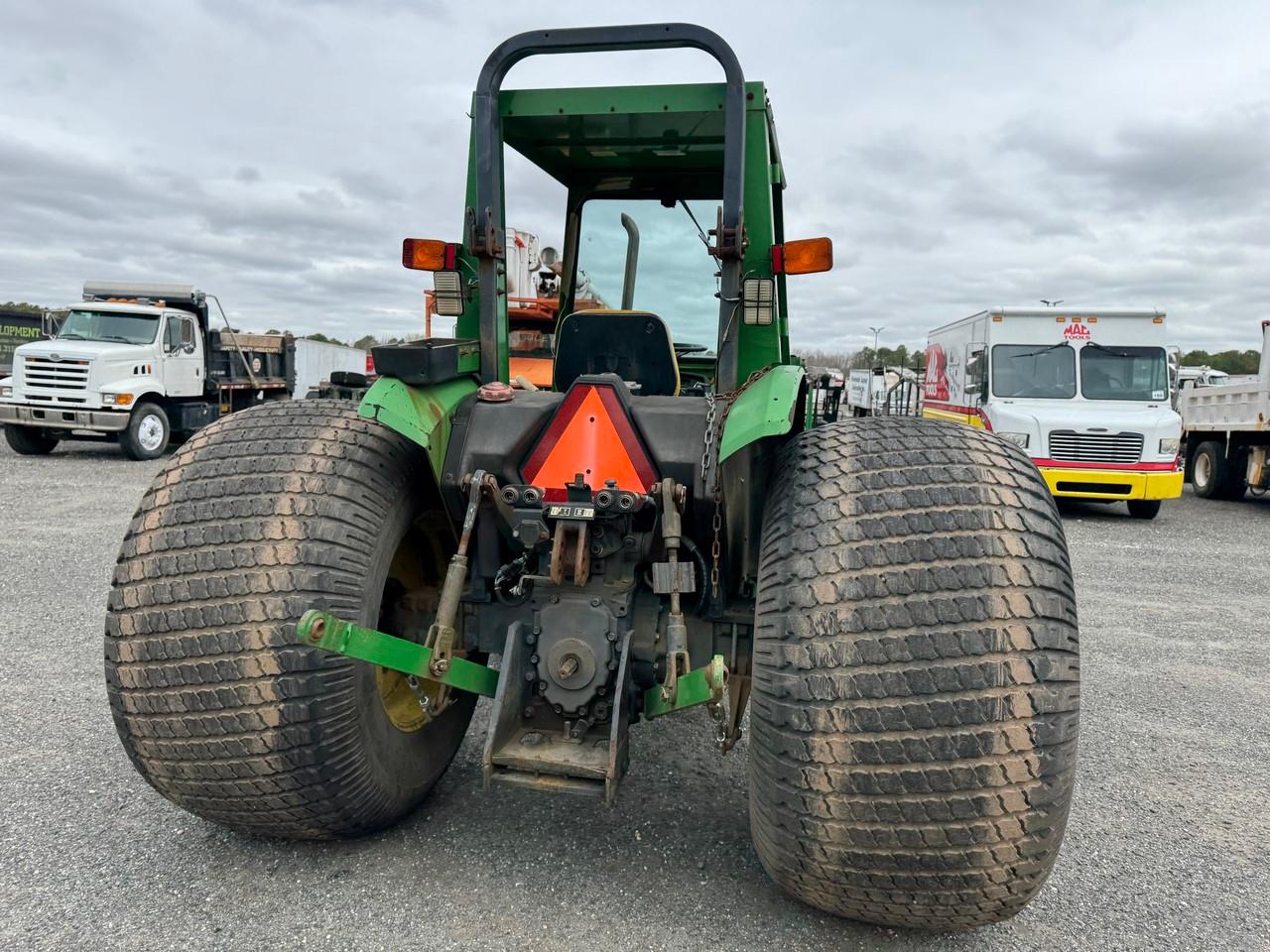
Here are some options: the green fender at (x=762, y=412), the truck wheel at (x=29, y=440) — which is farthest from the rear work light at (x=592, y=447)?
the truck wheel at (x=29, y=440)

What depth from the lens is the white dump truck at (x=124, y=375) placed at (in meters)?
14.3

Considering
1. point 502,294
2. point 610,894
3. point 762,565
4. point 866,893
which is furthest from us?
point 502,294

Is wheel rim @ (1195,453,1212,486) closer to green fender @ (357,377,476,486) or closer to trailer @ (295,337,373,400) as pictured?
green fender @ (357,377,476,486)

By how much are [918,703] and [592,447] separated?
1125 mm

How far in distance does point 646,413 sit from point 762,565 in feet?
1.95

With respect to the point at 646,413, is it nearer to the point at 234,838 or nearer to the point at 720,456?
the point at 720,456

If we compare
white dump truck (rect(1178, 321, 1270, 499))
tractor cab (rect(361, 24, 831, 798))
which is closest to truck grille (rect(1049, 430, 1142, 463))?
white dump truck (rect(1178, 321, 1270, 499))

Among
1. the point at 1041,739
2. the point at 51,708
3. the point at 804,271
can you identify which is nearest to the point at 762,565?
the point at 1041,739

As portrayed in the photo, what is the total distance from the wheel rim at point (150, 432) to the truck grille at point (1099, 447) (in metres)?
14.1

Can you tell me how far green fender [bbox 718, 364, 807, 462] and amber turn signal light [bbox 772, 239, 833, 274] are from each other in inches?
14.1

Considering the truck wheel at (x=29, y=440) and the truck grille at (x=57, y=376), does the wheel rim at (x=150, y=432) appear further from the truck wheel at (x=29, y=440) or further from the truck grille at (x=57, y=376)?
the truck wheel at (x=29, y=440)

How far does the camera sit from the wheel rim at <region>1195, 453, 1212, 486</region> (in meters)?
15.1

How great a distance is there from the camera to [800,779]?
197 centimetres

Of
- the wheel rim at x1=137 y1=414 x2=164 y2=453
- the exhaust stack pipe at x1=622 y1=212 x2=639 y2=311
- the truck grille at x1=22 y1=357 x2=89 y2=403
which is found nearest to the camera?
the exhaust stack pipe at x1=622 y1=212 x2=639 y2=311
